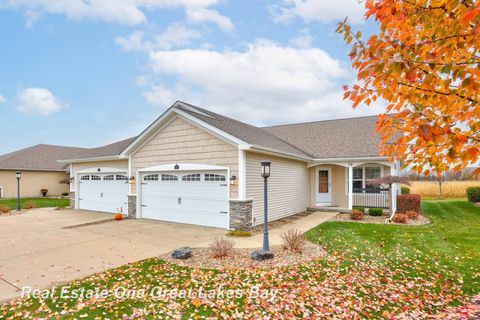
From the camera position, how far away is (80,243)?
25.5 feet

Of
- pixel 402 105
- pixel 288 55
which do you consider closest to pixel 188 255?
pixel 402 105

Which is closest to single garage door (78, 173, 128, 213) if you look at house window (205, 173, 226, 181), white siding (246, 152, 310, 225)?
house window (205, 173, 226, 181)

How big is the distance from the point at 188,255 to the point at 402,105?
17.6ft

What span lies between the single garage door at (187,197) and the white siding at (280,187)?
3.54ft

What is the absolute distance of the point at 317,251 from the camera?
6816 millimetres

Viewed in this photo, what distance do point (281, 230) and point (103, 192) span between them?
33.5 feet

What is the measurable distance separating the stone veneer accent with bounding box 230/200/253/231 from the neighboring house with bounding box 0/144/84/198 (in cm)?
1854

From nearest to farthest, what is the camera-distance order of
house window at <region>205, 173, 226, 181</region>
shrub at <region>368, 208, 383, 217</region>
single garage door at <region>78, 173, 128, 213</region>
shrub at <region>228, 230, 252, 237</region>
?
shrub at <region>228, 230, 252, 237</region>, house window at <region>205, 173, 226, 181</region>, shrub at <region>368, 208, 383, 217</region>, single garage door at <region>78, 173, 128, 213</region>

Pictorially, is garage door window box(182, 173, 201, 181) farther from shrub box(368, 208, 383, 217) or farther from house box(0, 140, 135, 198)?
house box(0, 140, 135, 198)

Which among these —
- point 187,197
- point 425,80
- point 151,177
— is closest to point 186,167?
point 187,197

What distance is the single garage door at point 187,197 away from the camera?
393 inches

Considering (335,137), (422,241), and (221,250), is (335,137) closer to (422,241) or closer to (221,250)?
(422,241)

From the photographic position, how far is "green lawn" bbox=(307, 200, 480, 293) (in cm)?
605

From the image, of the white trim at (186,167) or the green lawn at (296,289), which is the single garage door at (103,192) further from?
the green lawn at (296,289)
